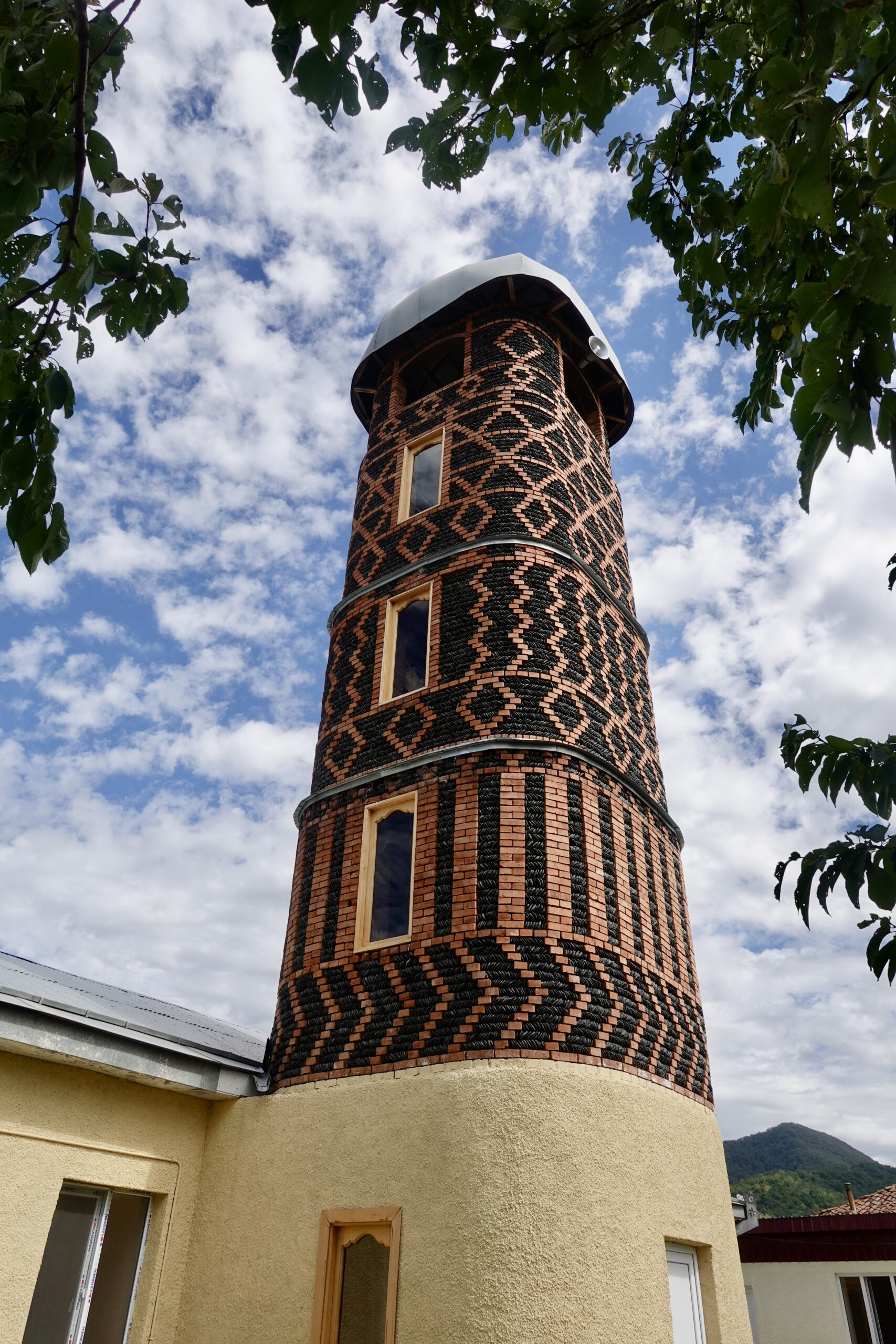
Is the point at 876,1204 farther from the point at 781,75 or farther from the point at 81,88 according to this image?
the point at 81,88

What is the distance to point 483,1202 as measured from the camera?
6613 mm

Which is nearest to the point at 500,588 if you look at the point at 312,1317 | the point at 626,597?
the point at 626,597

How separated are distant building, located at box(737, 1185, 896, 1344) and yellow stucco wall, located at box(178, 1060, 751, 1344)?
8317 millimetres

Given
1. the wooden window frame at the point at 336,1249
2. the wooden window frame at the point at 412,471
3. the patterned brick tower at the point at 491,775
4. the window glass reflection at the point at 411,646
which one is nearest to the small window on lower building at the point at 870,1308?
the patterned brick tower at the point at 491,775

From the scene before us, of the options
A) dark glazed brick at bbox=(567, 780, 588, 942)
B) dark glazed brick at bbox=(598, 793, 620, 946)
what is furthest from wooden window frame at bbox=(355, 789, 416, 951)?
dark glazed brick at bbox=(598, 793, 620, 946)

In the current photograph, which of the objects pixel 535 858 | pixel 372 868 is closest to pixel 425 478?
pixel 372 868

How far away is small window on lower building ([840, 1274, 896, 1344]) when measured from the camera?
14.2 metres

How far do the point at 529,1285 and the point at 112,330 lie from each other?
654 centimetres

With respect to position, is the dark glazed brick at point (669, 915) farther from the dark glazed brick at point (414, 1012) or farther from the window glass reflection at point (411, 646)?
the window glass reflection at point (411, 646)

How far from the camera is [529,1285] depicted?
20.7 ft

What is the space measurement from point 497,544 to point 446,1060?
5585mm

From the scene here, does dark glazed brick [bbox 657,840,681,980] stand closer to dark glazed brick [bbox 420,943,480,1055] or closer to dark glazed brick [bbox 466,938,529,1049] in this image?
dark glazed brick [bbox 466,938,529,1049]

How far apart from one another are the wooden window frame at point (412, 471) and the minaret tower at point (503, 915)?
6 cm

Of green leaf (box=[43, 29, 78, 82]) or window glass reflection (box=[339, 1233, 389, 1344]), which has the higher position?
green leaf (box=[43, 29, 78, 82])
